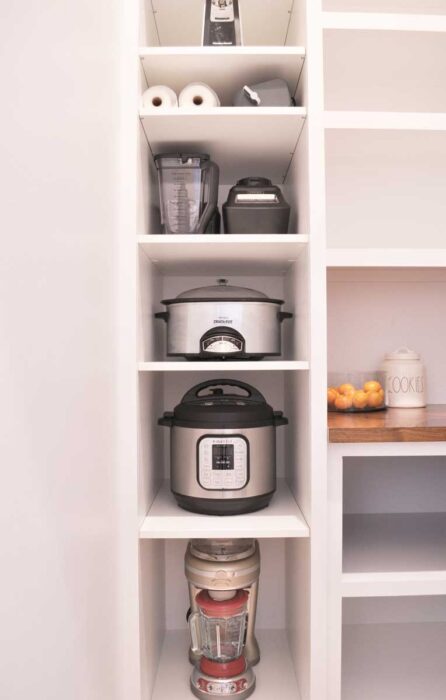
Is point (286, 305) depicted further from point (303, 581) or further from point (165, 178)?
point (303, 581)

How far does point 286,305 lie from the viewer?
1.69 m

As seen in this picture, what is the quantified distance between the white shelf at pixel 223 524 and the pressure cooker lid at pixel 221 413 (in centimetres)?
22

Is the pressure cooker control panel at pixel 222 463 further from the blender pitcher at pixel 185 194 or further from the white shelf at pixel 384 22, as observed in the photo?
the white shelf at pixel 384 22

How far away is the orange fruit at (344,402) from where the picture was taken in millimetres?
1547

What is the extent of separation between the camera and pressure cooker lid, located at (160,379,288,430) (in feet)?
4.38

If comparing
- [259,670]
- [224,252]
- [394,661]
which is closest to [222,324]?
[224,252]

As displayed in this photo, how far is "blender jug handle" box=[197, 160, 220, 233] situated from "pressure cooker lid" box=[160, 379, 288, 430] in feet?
1.37

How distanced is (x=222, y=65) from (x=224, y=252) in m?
0.46

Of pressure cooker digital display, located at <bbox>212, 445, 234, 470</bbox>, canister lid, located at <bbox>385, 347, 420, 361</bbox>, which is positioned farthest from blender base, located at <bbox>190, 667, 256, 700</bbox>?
canister lid, located at <bbox>385, 347, 420, 361</bbox>

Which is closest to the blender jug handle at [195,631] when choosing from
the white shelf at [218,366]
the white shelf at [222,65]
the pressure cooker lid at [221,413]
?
the pressure cooker lid at [221,413]

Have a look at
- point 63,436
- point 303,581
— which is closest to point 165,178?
point 63,436

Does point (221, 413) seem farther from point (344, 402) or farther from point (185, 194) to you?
point (185, 194)

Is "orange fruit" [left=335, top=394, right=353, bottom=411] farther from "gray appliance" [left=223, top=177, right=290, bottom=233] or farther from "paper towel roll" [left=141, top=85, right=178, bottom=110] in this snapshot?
"paper towel roll" [left=141, top=85, right=178, bottom=110]

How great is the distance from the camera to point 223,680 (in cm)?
138
